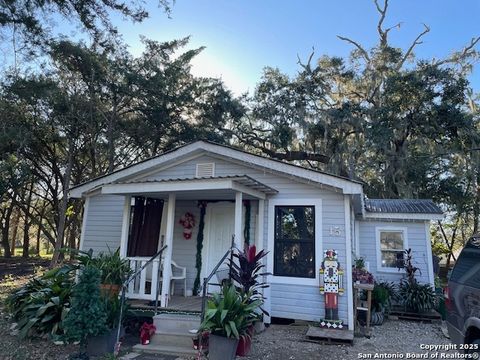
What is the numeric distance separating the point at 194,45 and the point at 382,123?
10144mm

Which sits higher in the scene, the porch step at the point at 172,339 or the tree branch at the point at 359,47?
the tree branch at the point at 359,47

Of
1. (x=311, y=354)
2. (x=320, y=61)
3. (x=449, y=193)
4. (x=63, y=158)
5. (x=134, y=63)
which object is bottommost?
(x=311, y=354)

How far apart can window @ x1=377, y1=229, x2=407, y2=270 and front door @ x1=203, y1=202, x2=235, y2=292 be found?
14.8ft

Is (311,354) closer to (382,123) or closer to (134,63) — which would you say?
(382,123)

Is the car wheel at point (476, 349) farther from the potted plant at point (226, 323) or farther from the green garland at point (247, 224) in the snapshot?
the green garland at point (247, 224)

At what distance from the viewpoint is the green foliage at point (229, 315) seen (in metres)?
4.44

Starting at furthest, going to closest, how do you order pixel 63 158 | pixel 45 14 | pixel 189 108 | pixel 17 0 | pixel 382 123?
1. pixel 63 158
2. pixel 189 108
3. pixel 382 123
4. pixel 45 14
5. pixel 17 0

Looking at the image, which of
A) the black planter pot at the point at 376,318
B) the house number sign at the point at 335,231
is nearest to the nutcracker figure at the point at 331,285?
the house number sign at the point at 335,231

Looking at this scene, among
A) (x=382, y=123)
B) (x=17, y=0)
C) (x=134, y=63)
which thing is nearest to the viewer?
(x=17, y=0)

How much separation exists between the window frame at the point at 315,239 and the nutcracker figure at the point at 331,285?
187 millimetres

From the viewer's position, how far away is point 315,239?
657 centimetres

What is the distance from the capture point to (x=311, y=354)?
194 inches

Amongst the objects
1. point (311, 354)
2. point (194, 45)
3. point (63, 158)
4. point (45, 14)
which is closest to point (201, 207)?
point (311, 354)

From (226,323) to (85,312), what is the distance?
6.10 ft
